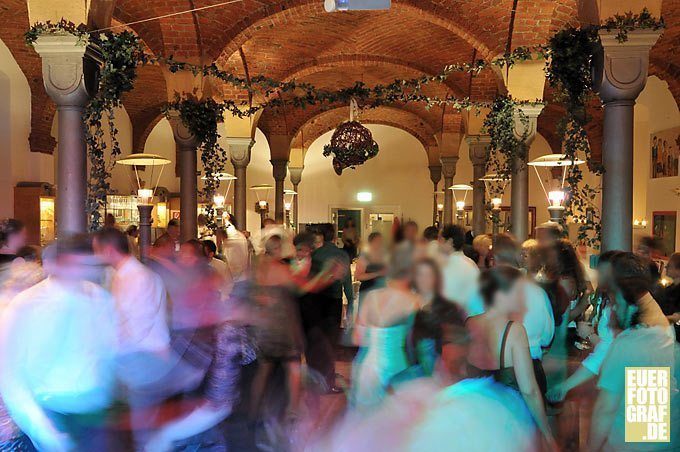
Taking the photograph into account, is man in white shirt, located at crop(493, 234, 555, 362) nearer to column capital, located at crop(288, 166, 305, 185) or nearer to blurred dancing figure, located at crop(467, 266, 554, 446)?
blurred dancing figure, located at crop(467, 266, 554, 446)

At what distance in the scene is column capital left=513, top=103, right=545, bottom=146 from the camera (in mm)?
7406

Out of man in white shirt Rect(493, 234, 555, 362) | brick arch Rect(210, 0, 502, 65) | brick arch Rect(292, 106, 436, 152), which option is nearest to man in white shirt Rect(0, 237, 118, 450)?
man in white shirt Rect(493, 234, 555, 362)

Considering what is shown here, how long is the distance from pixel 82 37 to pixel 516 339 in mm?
4264

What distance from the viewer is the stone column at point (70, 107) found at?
16.2 ft

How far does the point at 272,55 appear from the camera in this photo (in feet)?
39.2

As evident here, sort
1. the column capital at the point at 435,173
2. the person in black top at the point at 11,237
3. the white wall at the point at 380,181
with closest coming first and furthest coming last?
1. the person in black top at the point at 11,237
2. the column capital at the point at 435,173
3. the white wall at the point at 380,181

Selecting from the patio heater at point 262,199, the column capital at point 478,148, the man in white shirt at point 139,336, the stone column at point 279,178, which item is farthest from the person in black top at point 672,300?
the patio heater at point 262,199

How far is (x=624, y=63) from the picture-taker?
4.68m

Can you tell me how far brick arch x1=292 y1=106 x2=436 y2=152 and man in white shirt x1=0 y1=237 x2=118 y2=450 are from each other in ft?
55.0

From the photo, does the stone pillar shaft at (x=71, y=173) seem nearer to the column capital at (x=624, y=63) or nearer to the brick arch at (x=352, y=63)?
the column capital at (x=624, y=63)

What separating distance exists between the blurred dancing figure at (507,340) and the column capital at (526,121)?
537cm

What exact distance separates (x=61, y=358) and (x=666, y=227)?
476 inches

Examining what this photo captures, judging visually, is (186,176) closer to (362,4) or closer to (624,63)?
(362,4)

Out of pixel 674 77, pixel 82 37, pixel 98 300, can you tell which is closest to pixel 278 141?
pixel 674 77
